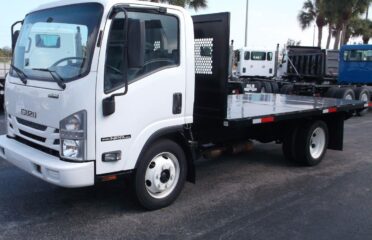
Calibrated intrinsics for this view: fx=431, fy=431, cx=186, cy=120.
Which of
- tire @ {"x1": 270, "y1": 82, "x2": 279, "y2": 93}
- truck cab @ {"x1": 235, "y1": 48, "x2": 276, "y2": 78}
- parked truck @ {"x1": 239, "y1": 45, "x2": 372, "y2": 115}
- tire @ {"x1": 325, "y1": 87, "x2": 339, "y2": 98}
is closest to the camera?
tire @ {"x1": 325, "y1": 87, "x2": 339, "y2": 98}

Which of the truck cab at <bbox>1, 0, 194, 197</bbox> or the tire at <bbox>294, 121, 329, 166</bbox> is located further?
the tire at <bbox>294, 121, 329, 166</bbox>

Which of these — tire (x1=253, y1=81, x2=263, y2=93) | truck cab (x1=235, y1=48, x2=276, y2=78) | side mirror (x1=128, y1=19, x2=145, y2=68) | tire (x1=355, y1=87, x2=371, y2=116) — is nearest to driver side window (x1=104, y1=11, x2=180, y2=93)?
side mirror (x1=128, y1=19, x2=145, y2=68)

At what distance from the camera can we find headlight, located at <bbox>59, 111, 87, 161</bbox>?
13.5 ft

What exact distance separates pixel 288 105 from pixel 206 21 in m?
2.70

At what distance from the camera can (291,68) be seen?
2016cm

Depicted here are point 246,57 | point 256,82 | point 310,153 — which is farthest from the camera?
point 246,57

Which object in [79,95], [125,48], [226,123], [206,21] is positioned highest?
[206,21]

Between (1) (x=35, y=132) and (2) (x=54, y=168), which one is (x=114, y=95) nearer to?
(2) (x=54, y=168)

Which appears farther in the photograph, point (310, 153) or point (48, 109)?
point (310, 153)

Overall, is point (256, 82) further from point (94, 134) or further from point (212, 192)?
Result: point (94, 134)

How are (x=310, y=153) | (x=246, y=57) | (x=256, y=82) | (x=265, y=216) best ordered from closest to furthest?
(x=265, y=216) → (x=310, y=153) → (x=256, y=82) → (x=246, y=57)

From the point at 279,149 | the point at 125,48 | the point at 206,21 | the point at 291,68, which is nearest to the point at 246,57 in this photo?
the point at 291,68

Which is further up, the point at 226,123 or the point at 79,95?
the point at 79,95

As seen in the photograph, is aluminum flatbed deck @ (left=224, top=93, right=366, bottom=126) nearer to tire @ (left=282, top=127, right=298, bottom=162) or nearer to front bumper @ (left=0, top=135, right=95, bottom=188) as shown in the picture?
tire @ (left=282, top=127, right=298, bottom=162)
